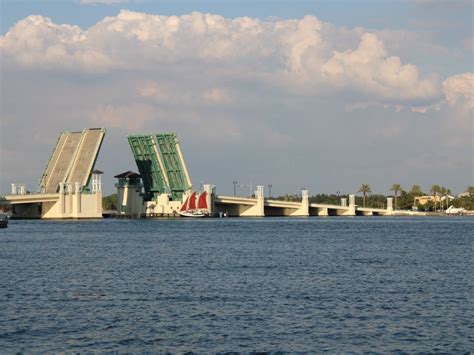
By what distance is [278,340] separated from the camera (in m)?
22.7

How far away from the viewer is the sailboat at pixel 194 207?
134 meters

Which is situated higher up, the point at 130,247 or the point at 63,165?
the point at 63,165

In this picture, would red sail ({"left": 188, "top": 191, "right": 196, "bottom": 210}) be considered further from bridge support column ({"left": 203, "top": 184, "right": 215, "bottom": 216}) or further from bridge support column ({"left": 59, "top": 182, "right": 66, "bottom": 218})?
bridge support column ({"left": 59, "top": 182, "right": 66, "bottom": 218})

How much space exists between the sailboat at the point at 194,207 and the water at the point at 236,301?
80.3 m

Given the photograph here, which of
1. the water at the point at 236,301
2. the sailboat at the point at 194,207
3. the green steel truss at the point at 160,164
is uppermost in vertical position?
the green steel truss at the point at 160,164

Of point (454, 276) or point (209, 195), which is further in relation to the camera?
point (209, 195)

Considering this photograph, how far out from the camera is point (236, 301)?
29.5 meters

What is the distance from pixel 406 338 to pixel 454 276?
15.8 m

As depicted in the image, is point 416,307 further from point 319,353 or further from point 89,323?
point 89,323

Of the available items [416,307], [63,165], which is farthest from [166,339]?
[63,165]

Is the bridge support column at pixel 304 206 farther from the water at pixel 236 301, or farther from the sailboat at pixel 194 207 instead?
the water at pixel 236 301

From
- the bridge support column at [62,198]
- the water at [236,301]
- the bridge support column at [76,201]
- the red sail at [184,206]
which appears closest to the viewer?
the water at [236,301]

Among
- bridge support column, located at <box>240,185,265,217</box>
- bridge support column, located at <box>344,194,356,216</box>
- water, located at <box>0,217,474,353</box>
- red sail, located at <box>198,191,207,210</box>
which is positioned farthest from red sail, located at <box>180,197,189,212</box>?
water, located at <box>0,217,474,353</box>

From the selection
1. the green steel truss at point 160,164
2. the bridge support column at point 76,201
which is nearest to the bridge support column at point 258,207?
the green steel truss at point 160,164
